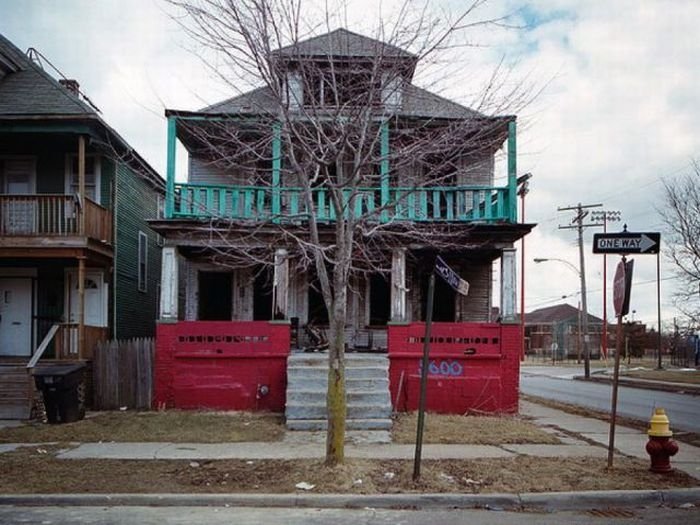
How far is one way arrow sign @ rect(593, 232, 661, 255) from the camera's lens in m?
9.39

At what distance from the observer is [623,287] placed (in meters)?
9.23

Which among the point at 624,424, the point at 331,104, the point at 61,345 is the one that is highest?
the point at 331,104

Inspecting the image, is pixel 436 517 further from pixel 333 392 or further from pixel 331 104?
pixel 331 104

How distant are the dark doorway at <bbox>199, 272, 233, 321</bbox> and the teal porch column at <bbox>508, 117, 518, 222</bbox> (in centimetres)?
781

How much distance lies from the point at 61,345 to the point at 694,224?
23.9m

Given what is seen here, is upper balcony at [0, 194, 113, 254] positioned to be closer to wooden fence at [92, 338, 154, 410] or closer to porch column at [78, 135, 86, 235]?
porch column at [78, 135, 86, 235]

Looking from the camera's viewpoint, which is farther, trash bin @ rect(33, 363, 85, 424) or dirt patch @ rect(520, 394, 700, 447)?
trash bin @ rect(33, 363, 85, 424)

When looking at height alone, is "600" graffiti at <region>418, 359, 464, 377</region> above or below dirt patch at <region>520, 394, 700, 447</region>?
above

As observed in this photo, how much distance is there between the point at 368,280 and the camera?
18.9 meters

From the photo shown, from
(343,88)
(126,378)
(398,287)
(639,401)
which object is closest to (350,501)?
(343,88)

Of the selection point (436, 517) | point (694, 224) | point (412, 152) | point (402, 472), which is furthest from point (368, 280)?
point (694, 224)

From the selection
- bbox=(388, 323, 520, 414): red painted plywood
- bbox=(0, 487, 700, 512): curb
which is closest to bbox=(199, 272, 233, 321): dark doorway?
bbox=(388, 323, 520, 414): red painted plywood

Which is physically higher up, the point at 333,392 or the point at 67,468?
the point at 333,392

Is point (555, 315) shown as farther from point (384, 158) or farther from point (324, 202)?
point (384, 158)
